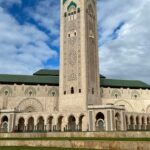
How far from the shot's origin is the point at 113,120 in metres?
36.7

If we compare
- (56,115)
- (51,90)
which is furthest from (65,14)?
(56,115)

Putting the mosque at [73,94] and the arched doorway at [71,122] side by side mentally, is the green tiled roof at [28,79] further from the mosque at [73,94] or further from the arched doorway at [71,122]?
the arched doorway at [71,122]

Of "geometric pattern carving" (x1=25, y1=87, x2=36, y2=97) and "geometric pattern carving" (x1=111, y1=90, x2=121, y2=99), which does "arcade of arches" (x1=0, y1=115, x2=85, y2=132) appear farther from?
"geometric pattern carving" (x1=111, y1=90, x2=121, y2=99)

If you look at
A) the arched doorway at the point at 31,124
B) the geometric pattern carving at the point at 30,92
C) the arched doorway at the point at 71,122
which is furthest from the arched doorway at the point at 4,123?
the arched doorway at the point at 71,122

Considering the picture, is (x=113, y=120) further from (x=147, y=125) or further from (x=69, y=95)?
(x=147, y=125)

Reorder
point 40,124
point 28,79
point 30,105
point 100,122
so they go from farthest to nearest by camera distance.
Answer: point 28,79 → point 30,105 → point 40,124 → point 100,122

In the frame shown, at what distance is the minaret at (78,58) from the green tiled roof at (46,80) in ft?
23.6

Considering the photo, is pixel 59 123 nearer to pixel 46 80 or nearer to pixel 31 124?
pixel 31 124

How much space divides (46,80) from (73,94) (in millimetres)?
10282

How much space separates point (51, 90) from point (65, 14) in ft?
46.6

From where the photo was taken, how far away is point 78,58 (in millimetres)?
42344

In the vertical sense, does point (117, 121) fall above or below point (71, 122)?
above

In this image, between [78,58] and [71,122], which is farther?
[78,58]

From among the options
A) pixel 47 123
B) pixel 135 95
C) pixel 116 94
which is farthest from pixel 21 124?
pixel 135 95
